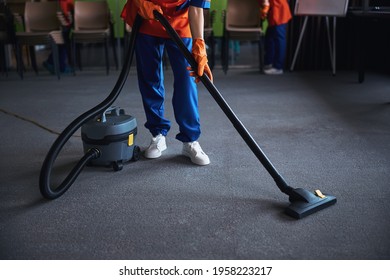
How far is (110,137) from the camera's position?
2.00m

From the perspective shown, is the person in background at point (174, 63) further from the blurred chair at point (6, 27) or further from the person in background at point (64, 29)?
the blurred chair at point (6, 27)

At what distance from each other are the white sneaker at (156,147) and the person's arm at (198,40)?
1.81 feet

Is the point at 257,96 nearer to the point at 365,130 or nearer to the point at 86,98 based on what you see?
the point at 365,130

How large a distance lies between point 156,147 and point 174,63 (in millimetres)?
480

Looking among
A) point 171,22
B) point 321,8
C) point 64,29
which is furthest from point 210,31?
point 171,22

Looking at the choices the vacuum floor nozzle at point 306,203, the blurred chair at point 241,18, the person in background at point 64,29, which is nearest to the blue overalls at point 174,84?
the vacuum floor nozzle at point 306,203

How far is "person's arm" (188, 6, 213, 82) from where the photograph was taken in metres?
1.84

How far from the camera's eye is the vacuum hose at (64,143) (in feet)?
5.43

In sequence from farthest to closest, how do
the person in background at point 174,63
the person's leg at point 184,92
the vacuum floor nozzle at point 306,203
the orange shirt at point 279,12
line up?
the orange shirt at point 279,12
the person's leg at point 184,92
the person in background at point 174,63
the vacuum floor nozzle at point 306,203

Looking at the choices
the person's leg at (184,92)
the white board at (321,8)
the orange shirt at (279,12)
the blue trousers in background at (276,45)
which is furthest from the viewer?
the blue trousers in background at (276,45)

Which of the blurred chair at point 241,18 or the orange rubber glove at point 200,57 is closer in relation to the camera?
the orange rubber glove at point 200,57

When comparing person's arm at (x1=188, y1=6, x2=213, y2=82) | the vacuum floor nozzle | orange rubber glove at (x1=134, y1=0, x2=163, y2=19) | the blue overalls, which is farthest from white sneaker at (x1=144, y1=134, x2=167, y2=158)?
the vacuum floor nozzle

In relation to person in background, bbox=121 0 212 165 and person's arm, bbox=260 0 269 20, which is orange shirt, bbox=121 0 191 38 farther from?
person's arm, bbox=260 0 269 20

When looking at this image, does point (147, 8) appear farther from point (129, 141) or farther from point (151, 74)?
point (129, 141)
